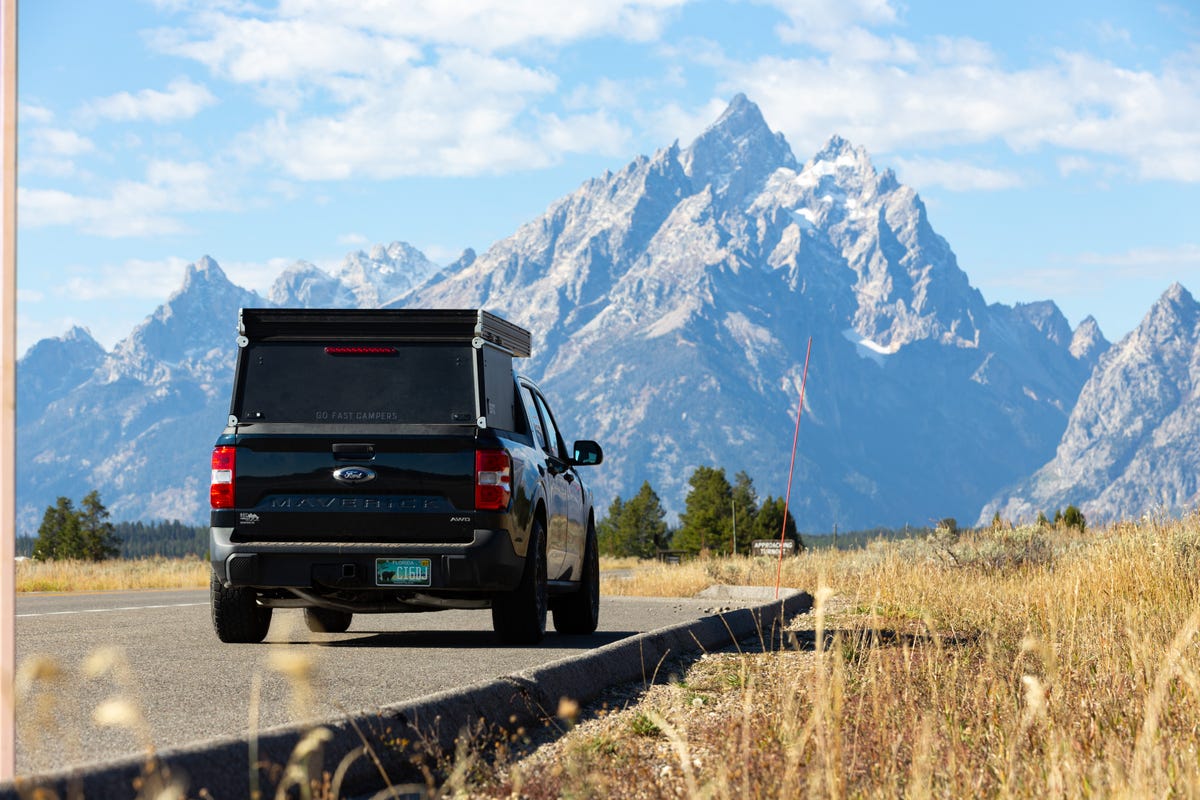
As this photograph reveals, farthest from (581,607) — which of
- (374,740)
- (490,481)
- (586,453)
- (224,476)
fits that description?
(374,740)

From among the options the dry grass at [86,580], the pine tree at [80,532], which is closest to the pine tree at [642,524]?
the pine tree at [80,532]

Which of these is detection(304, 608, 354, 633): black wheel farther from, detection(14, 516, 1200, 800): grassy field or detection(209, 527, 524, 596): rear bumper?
detection(14, 516, 1200, 800): grassy field

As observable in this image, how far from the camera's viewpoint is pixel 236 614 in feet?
34.2

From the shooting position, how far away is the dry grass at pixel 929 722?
4535 mm

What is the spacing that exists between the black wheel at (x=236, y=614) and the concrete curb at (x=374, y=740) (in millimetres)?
3027

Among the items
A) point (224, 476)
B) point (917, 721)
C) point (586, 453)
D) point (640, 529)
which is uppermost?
point (640, 529)

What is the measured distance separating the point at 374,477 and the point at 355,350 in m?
1.09

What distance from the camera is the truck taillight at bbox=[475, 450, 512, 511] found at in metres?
9.90


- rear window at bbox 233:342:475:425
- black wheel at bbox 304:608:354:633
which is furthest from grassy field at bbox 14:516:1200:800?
black wheel at bbox 304:608:354:633

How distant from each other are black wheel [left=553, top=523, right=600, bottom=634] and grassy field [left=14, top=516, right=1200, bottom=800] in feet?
6.50

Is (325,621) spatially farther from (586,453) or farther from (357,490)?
(357,490)

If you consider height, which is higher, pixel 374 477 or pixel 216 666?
pixel 374 477

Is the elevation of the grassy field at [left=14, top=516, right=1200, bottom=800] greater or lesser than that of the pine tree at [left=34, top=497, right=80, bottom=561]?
lesser

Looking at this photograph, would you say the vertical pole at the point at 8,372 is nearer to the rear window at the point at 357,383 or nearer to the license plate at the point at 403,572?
the license plate at the point at 403,572
